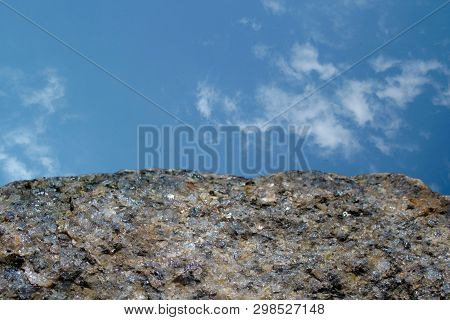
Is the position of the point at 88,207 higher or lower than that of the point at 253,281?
higher

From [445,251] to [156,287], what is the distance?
2.74m

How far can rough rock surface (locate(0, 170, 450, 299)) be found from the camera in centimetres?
530

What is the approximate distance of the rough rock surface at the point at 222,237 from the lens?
17.4 ft

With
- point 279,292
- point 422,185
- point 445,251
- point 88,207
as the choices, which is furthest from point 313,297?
point 88,207

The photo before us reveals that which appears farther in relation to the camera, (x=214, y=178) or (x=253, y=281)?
(x=214, y=178)

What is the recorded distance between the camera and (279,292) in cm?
529

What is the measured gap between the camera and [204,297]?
5223 mm

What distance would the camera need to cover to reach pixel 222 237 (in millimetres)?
5609
